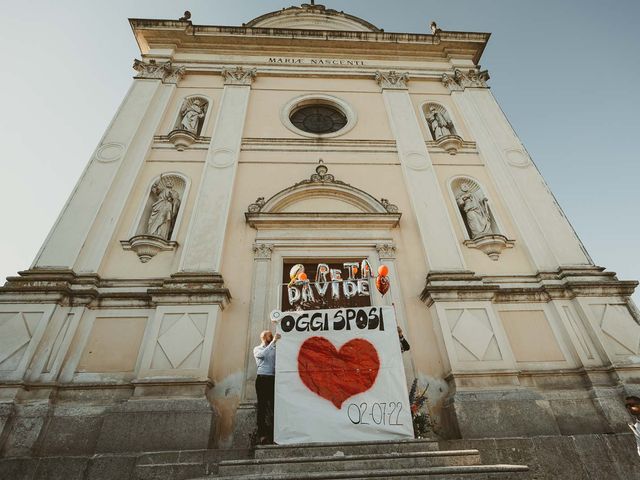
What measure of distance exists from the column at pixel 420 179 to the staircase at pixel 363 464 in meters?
4.03

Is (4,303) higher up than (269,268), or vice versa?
(269,268)

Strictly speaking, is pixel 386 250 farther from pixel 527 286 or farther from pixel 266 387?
pixel 266 387

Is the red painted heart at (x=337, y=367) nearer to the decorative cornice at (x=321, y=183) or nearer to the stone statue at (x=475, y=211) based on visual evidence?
the decorative cornice at (x=321, y=183)

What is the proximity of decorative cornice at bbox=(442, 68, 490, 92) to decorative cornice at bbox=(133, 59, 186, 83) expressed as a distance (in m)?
8.75

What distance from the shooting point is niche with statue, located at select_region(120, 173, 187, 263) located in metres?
7.74

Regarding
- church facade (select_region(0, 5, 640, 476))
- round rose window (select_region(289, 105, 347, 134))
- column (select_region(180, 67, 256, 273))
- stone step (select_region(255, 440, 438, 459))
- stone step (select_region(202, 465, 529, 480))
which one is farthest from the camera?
round rose window (select_region(289, 105, 347, 134))

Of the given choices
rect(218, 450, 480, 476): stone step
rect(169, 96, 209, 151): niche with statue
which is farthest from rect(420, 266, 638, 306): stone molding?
rect(169, 96, 209, 151): niche with statue

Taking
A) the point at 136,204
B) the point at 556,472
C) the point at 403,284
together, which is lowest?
the point at 556,472

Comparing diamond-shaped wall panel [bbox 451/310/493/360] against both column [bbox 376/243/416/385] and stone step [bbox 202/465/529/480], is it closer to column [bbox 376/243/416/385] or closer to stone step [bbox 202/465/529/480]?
column [bbox 376/243/416/385]

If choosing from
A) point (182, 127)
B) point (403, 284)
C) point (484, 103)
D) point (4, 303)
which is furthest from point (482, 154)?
point (4, 303)

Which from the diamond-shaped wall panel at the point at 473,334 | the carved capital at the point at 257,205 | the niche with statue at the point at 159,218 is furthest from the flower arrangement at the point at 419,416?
the niche with statue at the point at 159,218

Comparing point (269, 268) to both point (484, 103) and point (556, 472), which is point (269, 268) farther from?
point (484, 103)

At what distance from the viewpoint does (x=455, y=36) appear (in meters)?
13.2

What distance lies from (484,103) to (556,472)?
1003 centimetres
